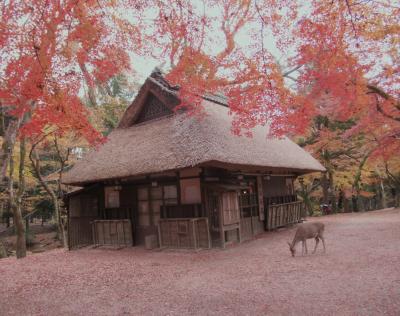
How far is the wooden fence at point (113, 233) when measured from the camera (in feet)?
37.9

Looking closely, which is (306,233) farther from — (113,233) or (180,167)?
(113,233)

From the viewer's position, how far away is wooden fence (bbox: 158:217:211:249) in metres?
9.77

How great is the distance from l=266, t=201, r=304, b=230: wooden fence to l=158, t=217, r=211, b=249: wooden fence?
3913 mm

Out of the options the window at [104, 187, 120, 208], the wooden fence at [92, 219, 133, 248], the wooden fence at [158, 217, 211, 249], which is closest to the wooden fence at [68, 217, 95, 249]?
the wooden fence at [92, 219, 133, 248]

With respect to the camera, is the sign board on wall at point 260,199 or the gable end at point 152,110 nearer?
the sign board on wall at point 260,199

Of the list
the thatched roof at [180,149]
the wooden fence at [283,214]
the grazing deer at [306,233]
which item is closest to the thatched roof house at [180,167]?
the thatched roof at [180,149]

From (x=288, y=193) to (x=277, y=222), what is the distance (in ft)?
8.26

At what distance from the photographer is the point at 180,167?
9383 millimetres

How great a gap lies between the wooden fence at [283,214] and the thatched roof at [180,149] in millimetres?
1770

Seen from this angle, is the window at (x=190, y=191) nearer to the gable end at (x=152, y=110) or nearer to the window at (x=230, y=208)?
the window at (x=230, y=208)

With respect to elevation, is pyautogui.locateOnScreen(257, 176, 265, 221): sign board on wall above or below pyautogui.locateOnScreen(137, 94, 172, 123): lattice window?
below

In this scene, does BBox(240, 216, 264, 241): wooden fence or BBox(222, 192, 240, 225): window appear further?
BBox(240, 216, 264, 241): wooden fence

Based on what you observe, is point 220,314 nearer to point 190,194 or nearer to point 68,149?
point 190,194

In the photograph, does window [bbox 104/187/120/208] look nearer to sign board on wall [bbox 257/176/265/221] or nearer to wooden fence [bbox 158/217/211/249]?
wooden fence [bbox 158/217/211/249]
